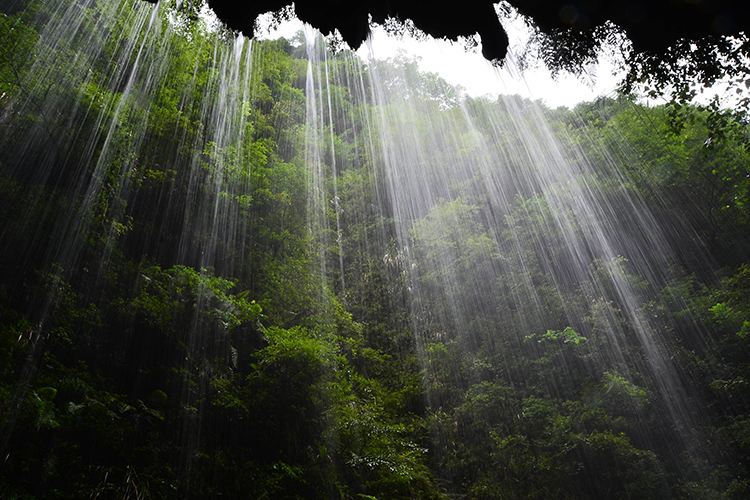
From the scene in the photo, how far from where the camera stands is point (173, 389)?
7250 mm

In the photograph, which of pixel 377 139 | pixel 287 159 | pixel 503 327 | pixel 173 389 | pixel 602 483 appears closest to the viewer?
pixel 173 389

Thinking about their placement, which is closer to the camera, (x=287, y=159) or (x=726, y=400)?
(x=726, y=400)

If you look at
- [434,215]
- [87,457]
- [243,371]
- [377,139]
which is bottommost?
[87,457]

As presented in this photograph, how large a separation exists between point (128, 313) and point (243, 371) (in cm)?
281

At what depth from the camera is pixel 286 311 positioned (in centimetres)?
1112

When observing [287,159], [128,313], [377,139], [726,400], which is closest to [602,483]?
[726,400]

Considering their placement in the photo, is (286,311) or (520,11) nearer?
(520,11)

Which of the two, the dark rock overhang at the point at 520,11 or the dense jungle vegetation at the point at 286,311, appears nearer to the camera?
the dark rock overhang at the point at 520,11

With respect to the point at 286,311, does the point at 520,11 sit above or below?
below

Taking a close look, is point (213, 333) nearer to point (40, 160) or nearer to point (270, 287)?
point (270, 287)

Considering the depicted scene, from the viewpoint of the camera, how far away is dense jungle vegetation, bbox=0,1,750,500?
643cm

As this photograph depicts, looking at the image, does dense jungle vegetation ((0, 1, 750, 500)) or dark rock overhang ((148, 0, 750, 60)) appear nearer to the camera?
dark rock overhang ((148, 0, 750, 60))

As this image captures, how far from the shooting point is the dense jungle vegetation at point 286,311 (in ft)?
21.1

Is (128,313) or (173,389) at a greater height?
(128,313)
